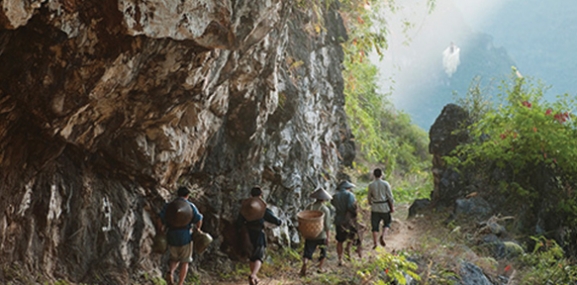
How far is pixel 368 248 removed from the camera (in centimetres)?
1145

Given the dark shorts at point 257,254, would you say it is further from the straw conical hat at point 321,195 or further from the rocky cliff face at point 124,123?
the straw conical hat at point 321,195

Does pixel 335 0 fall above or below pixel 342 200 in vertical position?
above

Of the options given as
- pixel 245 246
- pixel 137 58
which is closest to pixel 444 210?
pixel 245 246

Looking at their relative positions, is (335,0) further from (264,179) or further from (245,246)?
(245,246)

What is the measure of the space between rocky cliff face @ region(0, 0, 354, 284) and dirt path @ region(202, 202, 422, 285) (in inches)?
42.2

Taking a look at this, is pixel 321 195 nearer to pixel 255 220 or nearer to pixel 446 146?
pixel 255 220

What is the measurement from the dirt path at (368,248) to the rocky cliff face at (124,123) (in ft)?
3.51

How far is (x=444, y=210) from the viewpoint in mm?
16812

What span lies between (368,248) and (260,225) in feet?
14.0

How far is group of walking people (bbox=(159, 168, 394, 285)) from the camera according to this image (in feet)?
23.4

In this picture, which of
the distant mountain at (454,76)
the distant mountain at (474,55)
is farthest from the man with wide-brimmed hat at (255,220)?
the distant mountain at (454,76)

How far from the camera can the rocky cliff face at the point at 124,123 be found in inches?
193

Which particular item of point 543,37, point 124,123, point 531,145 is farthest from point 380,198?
point 543,37

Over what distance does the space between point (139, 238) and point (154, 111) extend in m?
2.17
